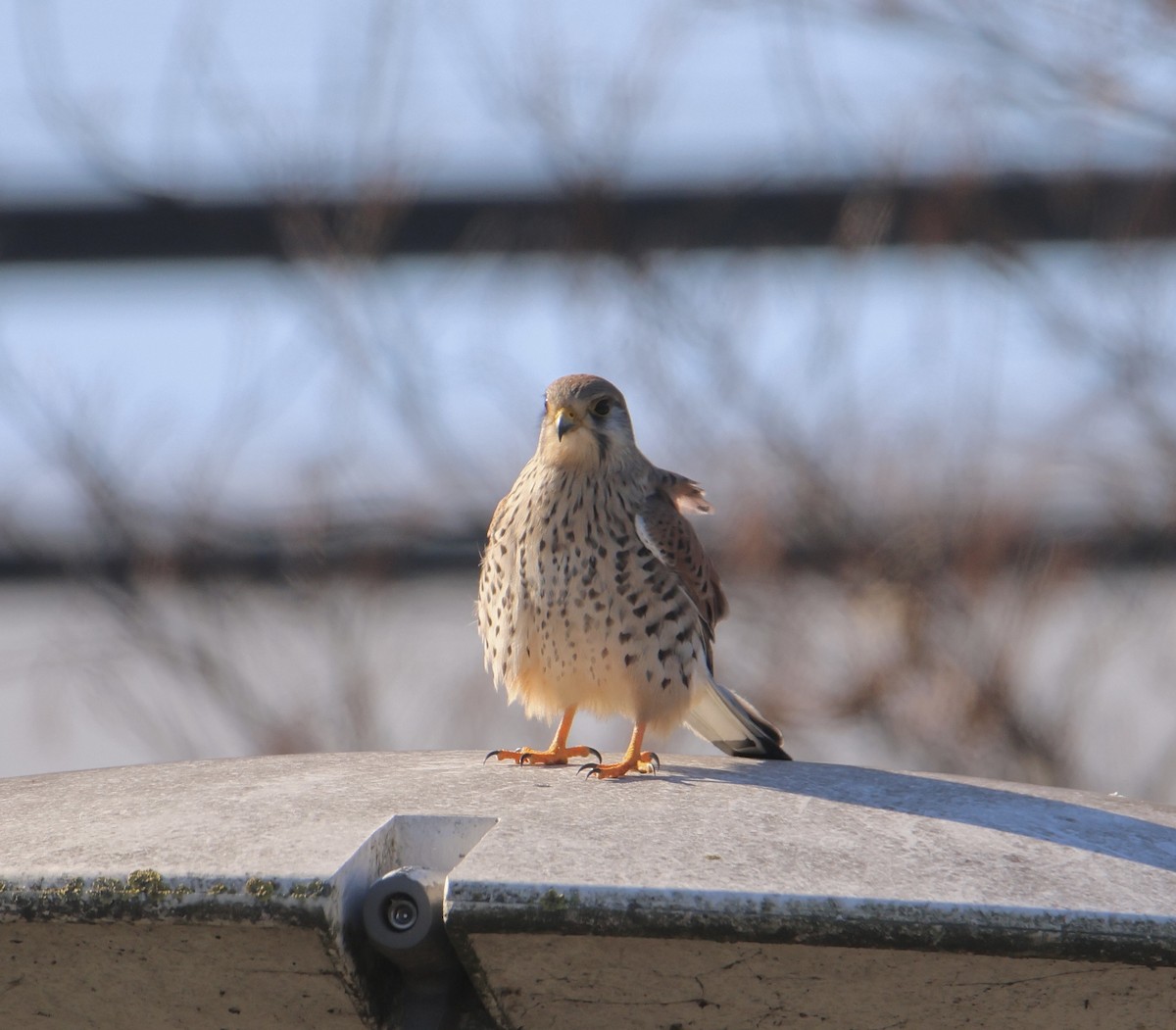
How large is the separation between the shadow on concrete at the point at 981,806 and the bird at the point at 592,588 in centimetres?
98

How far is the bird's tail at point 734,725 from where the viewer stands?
3.80 m

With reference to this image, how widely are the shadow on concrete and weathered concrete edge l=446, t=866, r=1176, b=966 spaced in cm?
24

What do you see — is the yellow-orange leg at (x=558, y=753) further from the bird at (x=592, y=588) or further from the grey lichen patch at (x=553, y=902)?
the grey lichen patch at (x=553, y=902)

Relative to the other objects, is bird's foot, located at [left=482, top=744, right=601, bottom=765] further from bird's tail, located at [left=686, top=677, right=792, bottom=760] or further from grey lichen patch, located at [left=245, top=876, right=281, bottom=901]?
grey lichen patch, located at [left=245, top=876, right=281, bottom=901]

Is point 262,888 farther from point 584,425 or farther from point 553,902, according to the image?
point 584,425

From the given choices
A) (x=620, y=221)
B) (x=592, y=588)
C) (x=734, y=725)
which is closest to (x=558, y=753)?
(x=592, y=588)

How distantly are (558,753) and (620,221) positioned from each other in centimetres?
453

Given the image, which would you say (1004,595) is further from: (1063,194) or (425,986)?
(425,986)

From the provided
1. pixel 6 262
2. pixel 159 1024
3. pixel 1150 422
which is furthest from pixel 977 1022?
pixel 6 262

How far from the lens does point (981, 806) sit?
2.10 m

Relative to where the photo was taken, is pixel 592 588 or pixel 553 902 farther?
pixel 592 588

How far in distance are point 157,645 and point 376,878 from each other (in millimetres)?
6220

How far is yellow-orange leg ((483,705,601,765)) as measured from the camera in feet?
10.6

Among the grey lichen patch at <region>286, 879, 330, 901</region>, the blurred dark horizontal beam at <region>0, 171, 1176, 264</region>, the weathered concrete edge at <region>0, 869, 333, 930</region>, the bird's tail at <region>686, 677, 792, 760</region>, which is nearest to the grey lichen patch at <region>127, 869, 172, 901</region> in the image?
the weathered concrete edge at <region>0, 869, 333, 930</region>
